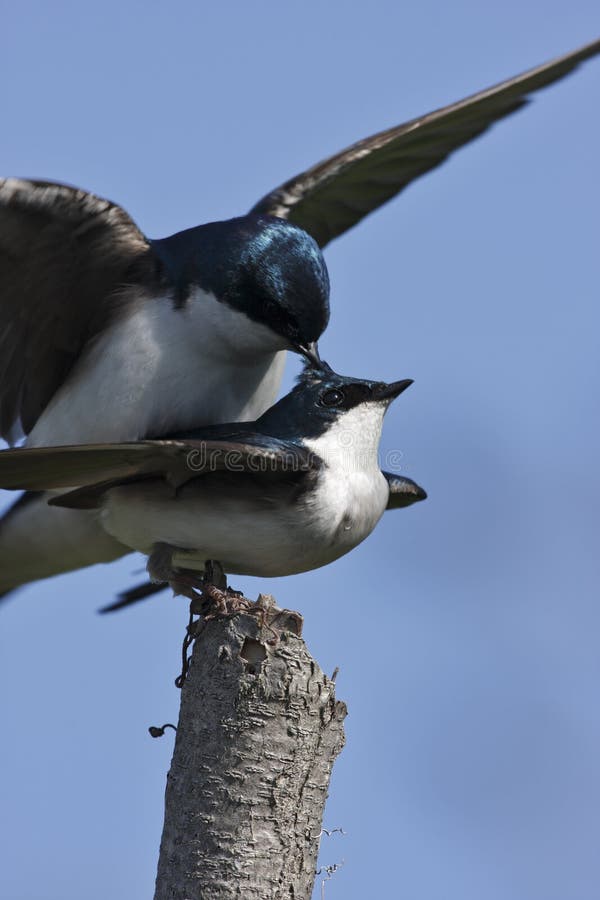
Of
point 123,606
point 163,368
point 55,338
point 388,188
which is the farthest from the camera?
point 388,188

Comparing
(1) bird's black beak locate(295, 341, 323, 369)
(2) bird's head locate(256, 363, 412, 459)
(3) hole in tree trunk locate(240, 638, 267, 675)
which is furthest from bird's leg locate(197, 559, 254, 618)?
(1) bird's black beak locate(295, 341, 323, 369)

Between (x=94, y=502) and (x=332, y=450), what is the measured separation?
2.86ft

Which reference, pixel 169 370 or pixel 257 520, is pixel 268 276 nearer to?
pixel 169 370

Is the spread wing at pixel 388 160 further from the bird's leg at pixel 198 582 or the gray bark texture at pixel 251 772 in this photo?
the gray bark texture at pixel 251 772

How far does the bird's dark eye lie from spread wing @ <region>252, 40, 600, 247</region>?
1.56m

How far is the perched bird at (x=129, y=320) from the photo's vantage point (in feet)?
16.8

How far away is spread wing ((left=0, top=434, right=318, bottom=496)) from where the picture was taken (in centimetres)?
422

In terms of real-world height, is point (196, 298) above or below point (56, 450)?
above

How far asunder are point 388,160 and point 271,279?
1730 mm

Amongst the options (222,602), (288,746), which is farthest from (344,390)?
(288,746)

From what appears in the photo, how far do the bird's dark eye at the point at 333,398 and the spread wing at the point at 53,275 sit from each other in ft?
3.11

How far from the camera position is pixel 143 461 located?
4477mm

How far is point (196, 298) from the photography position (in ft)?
17.1

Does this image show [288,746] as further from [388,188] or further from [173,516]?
[388,188]
